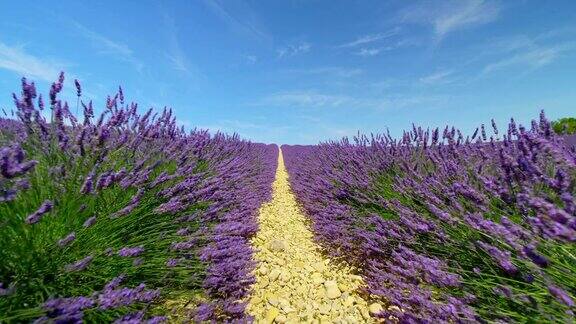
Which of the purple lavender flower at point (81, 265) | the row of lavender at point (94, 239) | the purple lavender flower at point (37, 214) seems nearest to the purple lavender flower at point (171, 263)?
the row of lavender at point (94, 239)

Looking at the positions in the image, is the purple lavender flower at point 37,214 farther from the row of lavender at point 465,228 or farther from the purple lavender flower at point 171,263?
the row of lavender at point 465,228

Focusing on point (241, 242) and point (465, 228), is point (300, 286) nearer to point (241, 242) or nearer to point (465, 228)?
point (241, 242)

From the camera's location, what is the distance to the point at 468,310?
4.99 feet

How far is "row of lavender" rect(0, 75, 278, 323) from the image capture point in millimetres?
1387

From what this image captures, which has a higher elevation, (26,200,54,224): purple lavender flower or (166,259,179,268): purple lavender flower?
(26,200,54,224): purple lavender flower

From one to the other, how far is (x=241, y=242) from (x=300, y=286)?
2.19 ft

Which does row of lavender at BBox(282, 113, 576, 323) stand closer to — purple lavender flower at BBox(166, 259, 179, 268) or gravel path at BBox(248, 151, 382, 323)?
gravel path at BBox(248, 151, 382, 323)

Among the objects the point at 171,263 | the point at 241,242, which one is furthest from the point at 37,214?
the point at 241,242

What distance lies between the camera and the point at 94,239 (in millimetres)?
1755

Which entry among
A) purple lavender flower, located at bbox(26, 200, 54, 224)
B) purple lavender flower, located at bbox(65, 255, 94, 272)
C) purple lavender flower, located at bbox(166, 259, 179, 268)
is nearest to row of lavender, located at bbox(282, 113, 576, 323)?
purple lavender flower, located at bbox(166, 259, 179, 268)

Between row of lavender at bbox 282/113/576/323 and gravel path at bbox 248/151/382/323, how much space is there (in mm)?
178

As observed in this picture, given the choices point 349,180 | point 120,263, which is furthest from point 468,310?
point 349,180

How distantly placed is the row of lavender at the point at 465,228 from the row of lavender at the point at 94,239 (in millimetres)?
1046

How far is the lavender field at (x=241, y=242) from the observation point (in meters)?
1.42
